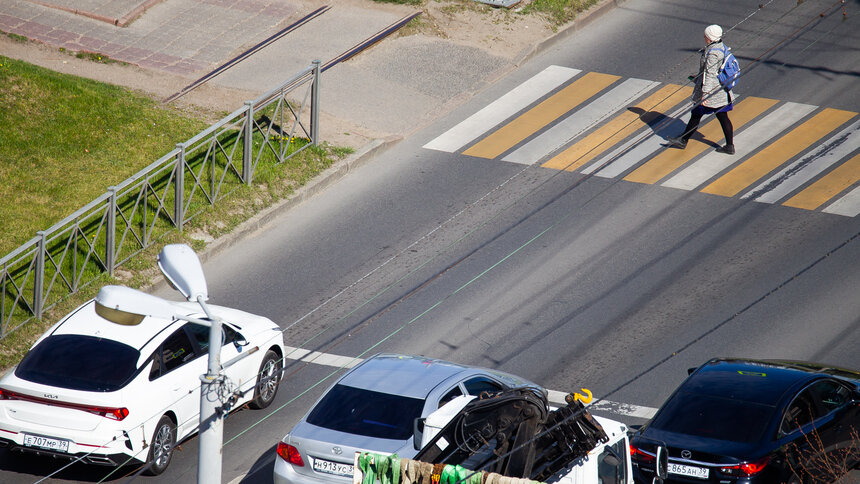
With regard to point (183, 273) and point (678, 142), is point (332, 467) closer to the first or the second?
point (183, 273)

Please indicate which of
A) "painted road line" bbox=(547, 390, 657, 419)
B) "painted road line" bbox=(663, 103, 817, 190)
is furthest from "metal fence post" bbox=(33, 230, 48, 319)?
"painted road line" bbox=(663, 103, 817, 190)

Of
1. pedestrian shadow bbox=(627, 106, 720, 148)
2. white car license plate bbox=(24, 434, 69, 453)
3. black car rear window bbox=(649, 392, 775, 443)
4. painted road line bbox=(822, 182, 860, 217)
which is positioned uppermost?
white car license plate bbox=(24, 434, 69, 453)

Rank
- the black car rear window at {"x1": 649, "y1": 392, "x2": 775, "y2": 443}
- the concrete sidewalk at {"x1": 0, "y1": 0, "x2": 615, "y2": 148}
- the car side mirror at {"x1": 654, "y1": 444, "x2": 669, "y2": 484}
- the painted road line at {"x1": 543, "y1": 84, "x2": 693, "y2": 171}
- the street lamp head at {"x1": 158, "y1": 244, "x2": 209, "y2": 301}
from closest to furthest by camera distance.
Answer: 1. the street lamp head at {"x1": 158, "y1": 244, "x2": 209, "y2": 301}
2. the car side mirror at {"x1": 654, "y1": 444, "x2": 669, "y2": 484}
3. the black car rear window at {"x1": 649, "y1": 392, "x2": 775, "y2": 443}
4. the painted road line at {"x1": 543, "y1": 84, "x2": 693, "y2": 171}
5. the concrete sidewalk at {"x1": 0, "y1": 0, "x2": 615, "y2": 148}

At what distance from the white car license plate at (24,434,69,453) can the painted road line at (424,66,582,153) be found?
9.93 metres

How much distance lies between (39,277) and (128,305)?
763 cm

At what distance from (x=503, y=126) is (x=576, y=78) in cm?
240

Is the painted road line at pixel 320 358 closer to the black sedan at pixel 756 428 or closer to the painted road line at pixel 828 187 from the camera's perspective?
the black sedan at pixel 756 428

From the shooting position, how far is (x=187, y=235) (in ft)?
56.7

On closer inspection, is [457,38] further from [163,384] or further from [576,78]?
[163,384]

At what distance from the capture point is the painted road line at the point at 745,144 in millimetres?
18456

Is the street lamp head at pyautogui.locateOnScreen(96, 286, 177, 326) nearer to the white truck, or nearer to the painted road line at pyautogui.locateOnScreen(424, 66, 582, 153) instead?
the white truck

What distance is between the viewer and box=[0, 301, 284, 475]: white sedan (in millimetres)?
11578

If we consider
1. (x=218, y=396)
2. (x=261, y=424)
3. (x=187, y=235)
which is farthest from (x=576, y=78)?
(x=218, y=396)

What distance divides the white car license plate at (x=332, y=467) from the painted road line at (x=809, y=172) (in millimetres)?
10026
